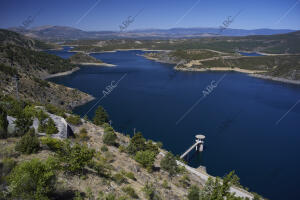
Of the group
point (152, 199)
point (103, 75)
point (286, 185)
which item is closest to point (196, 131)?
point (286, 185)

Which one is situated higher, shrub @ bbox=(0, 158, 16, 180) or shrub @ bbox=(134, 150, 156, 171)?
shrub @ bbox=(0, 158, 16, 180)

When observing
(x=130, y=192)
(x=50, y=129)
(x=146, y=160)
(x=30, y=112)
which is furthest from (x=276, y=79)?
(x=30, y=112)

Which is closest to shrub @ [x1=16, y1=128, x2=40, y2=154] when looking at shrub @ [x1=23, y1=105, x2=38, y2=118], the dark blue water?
shrub @ [x1=23, y1=105, x2=38, y2=118]

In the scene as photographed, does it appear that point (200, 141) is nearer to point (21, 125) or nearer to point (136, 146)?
point (136, 146)

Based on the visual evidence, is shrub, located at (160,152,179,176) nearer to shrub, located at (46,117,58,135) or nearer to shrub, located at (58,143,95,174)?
shrub, located at (58,143,95,174)

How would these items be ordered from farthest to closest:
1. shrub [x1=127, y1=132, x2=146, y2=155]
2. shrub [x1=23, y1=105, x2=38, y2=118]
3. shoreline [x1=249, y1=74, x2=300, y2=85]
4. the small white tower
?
1. shoreline [x1=249, y1=74, x2=300, y2=85]
2. the small white tower
3. shrub [x1=127, y1=132, x2=146, y2=155]
4. shrub [x1=23, y1=105, x2=38, y2=118]

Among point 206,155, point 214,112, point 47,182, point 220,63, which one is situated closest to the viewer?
point 47,182

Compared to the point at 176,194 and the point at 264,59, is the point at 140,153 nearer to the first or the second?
the point at 176,194
